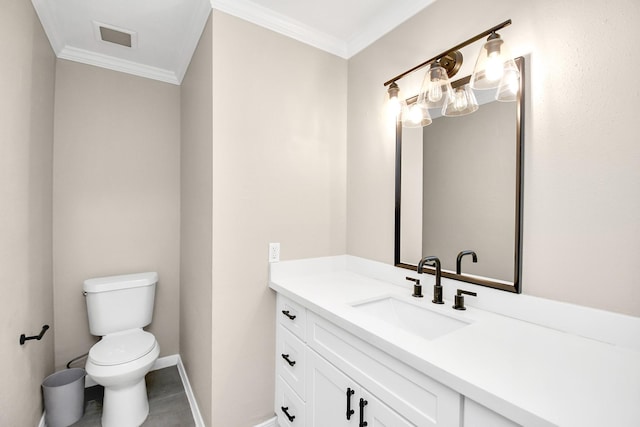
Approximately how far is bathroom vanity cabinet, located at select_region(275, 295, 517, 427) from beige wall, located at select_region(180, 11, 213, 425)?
442 millimetres

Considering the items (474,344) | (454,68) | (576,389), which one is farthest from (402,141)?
(576,389)

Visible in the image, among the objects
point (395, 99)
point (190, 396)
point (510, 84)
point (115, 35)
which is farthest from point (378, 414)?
point (115, 35)

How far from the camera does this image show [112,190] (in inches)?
90.5

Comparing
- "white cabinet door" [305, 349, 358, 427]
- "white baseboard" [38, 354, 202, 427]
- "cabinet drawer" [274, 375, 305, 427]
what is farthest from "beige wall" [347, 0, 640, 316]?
"white baseboard" [38, 354, 202, 427]

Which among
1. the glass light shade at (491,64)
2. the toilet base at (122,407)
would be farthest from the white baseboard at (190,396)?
the glass light shade at (491,64)

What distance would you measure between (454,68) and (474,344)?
1.20 meters

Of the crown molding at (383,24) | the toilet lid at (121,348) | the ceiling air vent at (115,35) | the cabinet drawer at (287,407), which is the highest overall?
the ceiling air vent at (115,35)

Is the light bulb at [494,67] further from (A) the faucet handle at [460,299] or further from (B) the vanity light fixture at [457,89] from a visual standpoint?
(A) the faucet handle at [460,299]

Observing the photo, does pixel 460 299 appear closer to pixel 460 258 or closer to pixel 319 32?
pixel 460 258

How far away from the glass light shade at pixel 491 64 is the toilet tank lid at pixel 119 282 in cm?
243

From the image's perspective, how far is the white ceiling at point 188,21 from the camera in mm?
1632

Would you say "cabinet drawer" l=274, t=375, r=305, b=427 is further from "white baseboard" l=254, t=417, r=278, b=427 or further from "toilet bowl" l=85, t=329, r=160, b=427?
"toilet bowl" l=85, t=329, r=160, b=427

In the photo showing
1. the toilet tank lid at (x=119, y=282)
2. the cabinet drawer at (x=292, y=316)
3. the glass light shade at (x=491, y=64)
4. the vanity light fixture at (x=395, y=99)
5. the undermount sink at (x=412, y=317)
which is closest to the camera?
the glass light shade at (x=491, y=64)

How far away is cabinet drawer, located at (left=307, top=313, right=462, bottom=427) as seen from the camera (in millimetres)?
803
